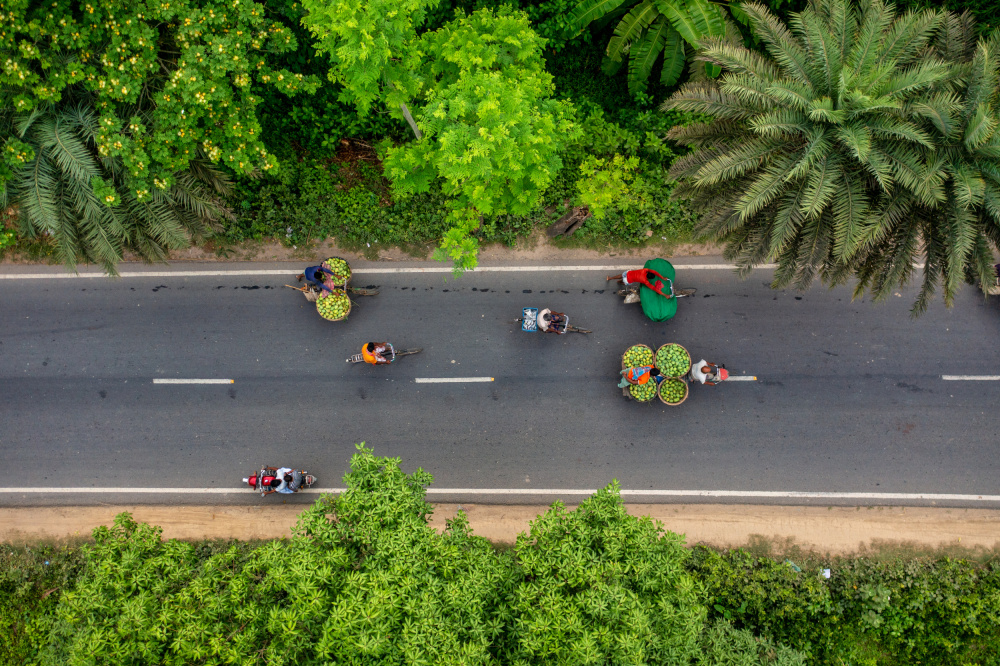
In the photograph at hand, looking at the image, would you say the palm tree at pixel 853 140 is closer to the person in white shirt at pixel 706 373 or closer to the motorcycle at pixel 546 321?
the person in white shirt at pixel 706 373

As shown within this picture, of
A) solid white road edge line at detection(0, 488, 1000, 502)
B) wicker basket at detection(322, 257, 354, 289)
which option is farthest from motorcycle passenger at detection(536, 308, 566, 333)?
wicker basket at detection(322, 257, 354, 289)

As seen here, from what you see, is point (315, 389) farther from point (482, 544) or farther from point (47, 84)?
point (47, 84)

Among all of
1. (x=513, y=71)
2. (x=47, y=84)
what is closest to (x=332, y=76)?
(x=513, y=71)

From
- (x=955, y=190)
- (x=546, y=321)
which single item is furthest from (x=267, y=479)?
(x=955, y=190)

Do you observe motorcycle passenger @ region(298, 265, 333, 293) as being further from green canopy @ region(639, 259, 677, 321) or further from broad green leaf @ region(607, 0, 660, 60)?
broad green leaf @ region(607, 0, 660, 60)

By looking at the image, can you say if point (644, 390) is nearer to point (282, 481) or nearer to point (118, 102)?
point (282, 481)
